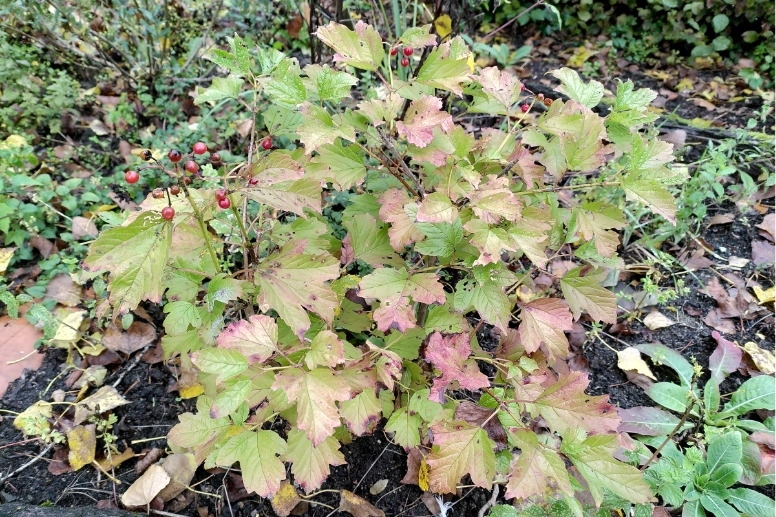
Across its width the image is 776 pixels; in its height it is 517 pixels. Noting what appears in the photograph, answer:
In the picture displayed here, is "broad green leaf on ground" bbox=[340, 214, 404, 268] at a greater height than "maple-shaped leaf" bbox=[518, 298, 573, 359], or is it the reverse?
"broad green leaf on ground" bbox=[340, 214, 404, 268]

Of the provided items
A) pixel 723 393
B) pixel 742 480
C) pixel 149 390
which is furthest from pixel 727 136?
pixel 149 390

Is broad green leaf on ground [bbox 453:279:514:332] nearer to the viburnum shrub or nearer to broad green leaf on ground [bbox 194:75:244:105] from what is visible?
the viburnum shrub

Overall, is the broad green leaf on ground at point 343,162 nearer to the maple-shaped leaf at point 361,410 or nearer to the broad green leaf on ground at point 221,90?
the broad green leaf on ground at point 221,90

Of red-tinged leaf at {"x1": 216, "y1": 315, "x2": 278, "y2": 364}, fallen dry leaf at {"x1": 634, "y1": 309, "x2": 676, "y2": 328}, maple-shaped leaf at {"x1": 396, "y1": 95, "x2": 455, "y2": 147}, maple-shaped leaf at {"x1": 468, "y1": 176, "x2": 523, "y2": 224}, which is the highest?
maple-shaped leaf at {"x1": 396, "y1": 95, "x2": 455, "y2": 147}

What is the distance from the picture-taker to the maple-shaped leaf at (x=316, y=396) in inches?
39.6

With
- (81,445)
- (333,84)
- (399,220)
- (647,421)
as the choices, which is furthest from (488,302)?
(81,445)

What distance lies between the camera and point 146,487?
5.36 feet

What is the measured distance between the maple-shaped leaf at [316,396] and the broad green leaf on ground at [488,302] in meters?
0.38

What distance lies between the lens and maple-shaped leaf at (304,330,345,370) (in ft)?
3.43

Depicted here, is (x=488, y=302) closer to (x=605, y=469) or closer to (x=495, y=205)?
(x=495, y=205)

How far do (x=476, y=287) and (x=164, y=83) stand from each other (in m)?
2.77

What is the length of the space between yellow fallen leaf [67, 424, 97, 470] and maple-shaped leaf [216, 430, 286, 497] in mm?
804

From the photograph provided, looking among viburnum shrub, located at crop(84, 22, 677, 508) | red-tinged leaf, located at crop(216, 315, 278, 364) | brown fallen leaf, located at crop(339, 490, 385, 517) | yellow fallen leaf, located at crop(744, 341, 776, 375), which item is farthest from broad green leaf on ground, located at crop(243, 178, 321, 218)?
yellow fallen leaf, located at crop(744, 341, 776, 375)

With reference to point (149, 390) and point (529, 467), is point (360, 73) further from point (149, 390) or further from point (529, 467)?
point (529, 467)
